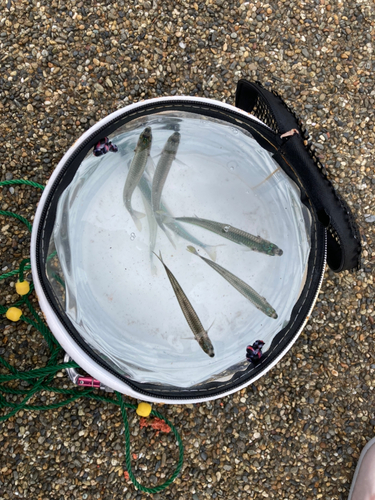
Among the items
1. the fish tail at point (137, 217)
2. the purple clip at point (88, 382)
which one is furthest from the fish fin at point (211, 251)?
the purple clip at point (88, 382)

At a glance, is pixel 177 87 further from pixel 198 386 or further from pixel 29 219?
pixel 198 386

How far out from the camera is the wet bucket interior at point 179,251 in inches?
47.6

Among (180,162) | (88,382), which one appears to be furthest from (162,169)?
(88,382)

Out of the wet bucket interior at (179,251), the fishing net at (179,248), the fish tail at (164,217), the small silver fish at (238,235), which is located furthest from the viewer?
the fish tail at (164,217)

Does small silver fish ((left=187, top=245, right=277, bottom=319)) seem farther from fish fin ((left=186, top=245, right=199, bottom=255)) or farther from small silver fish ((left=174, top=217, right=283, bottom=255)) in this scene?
small silver fish ((left=174, top=217, right=283, bottom=255))

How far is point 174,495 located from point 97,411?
0.44m

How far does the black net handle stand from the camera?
96 centimetres

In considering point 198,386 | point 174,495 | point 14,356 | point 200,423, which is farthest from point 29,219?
point 174,495

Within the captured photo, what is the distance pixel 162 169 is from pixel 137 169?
0.33ft

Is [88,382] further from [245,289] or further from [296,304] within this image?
[296,304]

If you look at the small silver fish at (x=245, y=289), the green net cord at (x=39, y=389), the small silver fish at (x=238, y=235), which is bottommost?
the green net cord at (x=39, y=389)

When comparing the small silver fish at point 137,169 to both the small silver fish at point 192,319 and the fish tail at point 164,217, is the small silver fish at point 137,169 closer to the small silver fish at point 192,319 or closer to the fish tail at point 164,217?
the fish tail at point 164,217

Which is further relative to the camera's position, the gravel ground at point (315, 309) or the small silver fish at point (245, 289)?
the gravel ground at point (315, 309)

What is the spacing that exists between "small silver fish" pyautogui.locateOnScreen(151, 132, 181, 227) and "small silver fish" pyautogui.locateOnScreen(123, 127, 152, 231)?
59 mm
